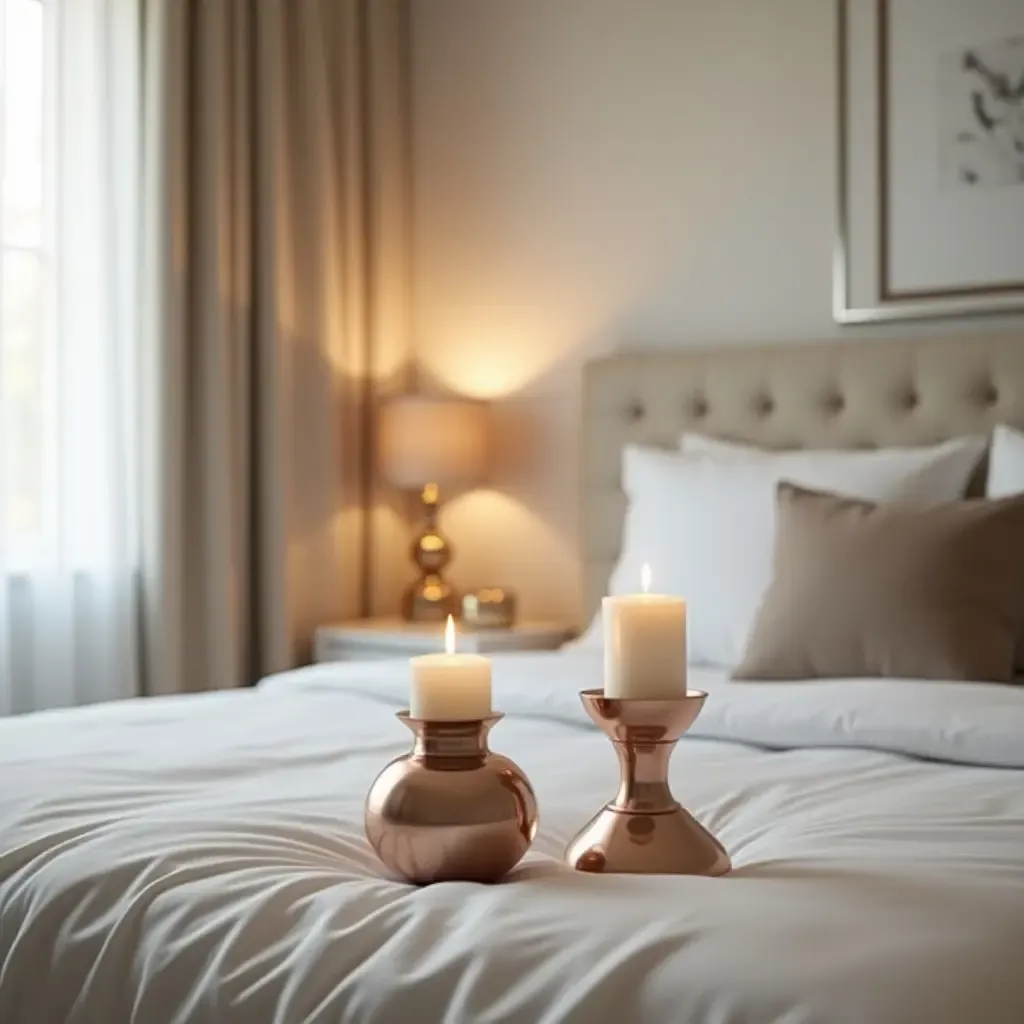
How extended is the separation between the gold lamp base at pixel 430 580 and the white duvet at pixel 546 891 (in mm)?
1655

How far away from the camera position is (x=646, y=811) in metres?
1.50

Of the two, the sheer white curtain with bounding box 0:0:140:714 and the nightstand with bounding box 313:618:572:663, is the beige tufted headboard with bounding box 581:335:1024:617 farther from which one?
the sheer white curtain with bounding box 0:0:140:714

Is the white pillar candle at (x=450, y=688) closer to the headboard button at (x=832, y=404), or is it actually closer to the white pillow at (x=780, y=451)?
the white pillow at (x=780, y=451)

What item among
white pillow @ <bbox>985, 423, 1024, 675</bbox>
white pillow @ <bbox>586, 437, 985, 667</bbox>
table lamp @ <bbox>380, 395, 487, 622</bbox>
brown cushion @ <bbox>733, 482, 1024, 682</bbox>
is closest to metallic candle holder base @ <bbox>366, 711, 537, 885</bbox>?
brown cushion @ <bbox>733, 482, 1024, 682</bbox>

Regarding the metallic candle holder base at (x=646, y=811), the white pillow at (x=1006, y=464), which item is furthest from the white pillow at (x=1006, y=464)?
the metallic candle holder base at (x=646, y=811)

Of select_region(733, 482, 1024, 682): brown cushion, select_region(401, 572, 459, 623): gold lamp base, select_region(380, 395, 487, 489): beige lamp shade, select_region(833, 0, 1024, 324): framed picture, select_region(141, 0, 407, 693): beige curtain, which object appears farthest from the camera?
select_region(401, 572, 459, 623): gold lamp base

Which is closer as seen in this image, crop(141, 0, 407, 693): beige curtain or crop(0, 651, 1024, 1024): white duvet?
crop(0, 651, 1024, 1024): white duvet

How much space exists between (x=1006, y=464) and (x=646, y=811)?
1715 millimetres

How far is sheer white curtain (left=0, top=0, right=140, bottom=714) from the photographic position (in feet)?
11.3

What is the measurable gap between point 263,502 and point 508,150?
1.12 meters

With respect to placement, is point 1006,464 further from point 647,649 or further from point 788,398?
point 647,649

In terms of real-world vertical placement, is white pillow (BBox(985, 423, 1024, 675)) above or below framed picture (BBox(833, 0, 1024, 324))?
below

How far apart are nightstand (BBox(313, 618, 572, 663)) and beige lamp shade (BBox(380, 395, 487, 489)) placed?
1.21ft

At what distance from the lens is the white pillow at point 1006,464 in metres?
2.93
